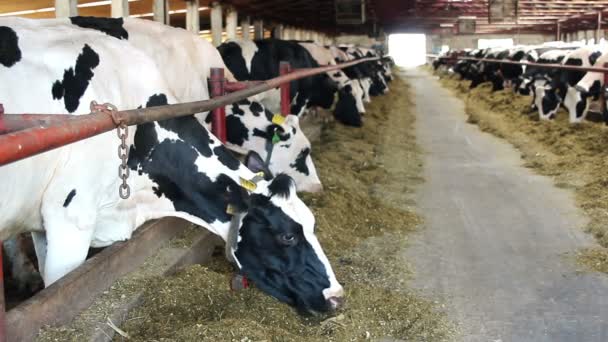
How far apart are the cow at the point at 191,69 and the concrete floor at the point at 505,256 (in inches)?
52.1

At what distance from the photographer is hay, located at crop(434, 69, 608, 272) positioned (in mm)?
6595

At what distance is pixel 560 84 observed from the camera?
556 inches

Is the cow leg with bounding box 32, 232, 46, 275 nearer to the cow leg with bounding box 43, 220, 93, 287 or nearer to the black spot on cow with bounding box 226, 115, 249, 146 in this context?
the cow leg with bounding box 43, 220, 93, 287

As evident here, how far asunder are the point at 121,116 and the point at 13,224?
1.26m

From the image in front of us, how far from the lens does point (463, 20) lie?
938 inches

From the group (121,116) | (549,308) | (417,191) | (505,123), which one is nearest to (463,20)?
(505,123)

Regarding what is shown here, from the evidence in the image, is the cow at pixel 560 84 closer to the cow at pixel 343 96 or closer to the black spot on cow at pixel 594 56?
the black spot on cow at pixel 594 56

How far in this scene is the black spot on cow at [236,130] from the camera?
604 cm

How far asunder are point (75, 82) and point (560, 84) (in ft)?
41.4

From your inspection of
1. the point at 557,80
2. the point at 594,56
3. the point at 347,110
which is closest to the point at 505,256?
the point at 347,110

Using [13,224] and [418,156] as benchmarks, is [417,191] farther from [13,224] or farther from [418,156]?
[13,224]

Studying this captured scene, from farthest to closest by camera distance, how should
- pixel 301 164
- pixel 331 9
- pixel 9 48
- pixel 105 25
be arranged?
1. pixel 331 9
2. pixel 301 164
3. pixel 105 25
4. pixel 9 48

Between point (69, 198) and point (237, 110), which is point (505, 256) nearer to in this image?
point (237, 110)

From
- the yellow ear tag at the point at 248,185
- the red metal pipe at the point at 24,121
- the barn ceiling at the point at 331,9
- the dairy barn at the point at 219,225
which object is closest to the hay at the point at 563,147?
the dairy barn at the point at 219,225
